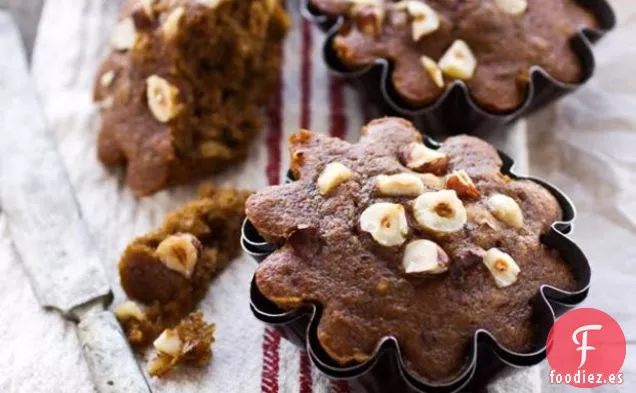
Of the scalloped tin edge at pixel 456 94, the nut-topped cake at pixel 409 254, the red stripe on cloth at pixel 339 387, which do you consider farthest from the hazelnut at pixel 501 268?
the scalloped tin edge at pixel 456 94

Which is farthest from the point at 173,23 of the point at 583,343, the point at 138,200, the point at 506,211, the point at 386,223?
the point at 583,343

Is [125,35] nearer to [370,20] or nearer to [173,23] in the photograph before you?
[173,23]

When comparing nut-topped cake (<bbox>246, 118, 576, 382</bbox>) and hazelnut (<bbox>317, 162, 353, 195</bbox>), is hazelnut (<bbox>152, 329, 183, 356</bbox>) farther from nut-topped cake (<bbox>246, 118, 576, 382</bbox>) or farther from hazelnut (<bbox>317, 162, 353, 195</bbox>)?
hazelnut (<bbox>317, 162, 353, 195</bbox>)

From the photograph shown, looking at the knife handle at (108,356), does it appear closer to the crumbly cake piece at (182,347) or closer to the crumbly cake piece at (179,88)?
the crumbly cake piece at (182,347)

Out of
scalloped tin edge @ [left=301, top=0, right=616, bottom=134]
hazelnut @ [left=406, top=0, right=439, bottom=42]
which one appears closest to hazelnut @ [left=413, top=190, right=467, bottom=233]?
scalloped tin edge @ [left=301, top=0, right=616, bottom=134]

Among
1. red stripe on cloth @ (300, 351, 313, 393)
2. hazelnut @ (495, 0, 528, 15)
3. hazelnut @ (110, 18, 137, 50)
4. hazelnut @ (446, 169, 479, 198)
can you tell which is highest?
hazelnut @ (495, 0, 528, 15)

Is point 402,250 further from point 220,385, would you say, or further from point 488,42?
point 488,42
